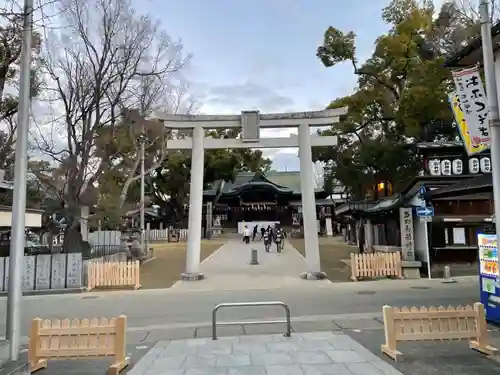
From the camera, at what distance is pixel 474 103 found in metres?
7.45

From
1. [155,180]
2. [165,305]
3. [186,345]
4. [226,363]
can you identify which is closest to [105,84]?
[165,305]

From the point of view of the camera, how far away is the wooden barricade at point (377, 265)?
16.2m

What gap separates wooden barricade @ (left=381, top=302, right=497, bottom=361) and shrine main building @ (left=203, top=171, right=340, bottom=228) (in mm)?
43754

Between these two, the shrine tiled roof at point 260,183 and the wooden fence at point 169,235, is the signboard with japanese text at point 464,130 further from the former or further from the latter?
the shrine tiled roof at point 260,183

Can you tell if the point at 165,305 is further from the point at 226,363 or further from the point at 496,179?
the point at 496,179

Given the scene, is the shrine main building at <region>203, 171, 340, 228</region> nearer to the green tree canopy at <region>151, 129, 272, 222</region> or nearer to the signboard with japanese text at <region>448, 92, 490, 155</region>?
the green tree canopy at <region>151, 129, 272, 222</region>

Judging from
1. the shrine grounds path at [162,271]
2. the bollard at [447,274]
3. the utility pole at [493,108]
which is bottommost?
the shrine grounds path at [162,271]

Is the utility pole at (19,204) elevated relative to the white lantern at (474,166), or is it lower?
lower

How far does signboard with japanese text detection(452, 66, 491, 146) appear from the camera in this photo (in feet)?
24.0

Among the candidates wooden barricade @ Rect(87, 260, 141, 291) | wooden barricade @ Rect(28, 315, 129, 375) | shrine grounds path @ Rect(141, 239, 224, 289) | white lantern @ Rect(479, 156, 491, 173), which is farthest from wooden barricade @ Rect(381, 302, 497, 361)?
white lantern @ Rect(479, 156, 491, 173)

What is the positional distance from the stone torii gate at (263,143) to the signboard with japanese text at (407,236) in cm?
377

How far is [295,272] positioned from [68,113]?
39.6 ft

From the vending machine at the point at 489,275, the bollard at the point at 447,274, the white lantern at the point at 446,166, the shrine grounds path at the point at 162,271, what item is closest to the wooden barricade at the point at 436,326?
the vending machine at the point at 489,275

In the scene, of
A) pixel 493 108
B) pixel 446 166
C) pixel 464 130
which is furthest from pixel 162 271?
pixel 493 108
